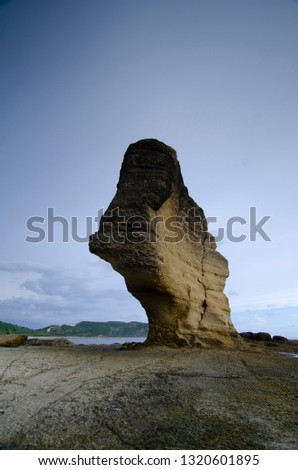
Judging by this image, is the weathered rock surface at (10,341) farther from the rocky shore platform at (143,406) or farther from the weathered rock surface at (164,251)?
the rocky shore platform at (143,406)

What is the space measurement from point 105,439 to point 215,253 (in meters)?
9.92

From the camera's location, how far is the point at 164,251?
895 cm

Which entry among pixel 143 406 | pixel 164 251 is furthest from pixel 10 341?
pixel 143 406

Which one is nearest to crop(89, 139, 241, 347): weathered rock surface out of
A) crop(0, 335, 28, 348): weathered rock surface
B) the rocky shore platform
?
the rocky shore platform

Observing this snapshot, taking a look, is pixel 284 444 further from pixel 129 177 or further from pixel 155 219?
pixel 129 177

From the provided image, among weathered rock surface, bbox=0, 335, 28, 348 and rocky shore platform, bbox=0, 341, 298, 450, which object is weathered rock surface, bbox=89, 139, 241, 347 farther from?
weathered rock surface, bbox=0, 335, 28, 348

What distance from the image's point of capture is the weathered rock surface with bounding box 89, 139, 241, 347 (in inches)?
334

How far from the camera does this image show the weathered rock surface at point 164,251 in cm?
848

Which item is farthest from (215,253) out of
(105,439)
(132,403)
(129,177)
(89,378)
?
(105,439)

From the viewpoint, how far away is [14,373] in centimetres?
531

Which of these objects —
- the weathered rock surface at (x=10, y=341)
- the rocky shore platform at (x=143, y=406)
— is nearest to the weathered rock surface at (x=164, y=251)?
the rocky shore platform at (x=143, y=406)

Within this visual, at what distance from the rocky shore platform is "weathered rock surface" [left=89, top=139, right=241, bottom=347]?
292cm

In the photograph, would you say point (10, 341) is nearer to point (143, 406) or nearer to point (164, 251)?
point (164, 251)

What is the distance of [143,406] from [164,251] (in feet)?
18.0
